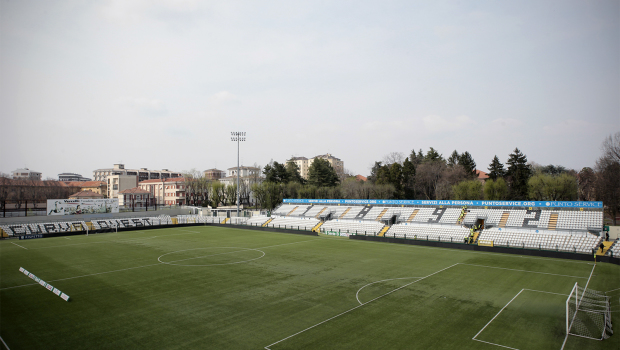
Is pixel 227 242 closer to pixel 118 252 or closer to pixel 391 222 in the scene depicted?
pixel 118 252

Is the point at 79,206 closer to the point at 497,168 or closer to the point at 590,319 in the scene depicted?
the point at 590,319

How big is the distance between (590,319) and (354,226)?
30219 mm

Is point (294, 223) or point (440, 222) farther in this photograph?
point (294, 223)

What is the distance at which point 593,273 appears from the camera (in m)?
21.4

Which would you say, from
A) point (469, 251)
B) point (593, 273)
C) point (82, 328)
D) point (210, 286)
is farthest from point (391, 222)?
point (82, 328)

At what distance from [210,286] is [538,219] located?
31.8 m

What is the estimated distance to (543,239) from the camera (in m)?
30.2

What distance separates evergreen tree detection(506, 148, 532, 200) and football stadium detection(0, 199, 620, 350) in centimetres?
3114

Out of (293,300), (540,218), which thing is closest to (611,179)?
(540,218)

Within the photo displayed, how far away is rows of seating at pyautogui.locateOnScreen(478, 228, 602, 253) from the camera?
2778 centimetres

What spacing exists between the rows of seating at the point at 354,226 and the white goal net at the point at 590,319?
83.8 feet

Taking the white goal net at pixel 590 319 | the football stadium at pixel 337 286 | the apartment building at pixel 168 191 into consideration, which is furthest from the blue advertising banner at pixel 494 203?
the apartment building at pixel 168 191

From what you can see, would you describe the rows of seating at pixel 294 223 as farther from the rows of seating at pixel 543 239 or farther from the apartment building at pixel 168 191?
the apartment building at pixel 168 191

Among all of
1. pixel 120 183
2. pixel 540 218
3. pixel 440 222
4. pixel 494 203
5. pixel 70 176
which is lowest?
pixel 440 222
